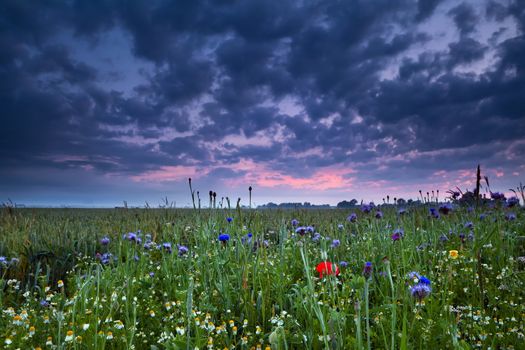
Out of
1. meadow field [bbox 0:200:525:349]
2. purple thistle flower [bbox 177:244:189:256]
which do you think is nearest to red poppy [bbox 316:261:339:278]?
meadow field [bbox 0:200:525:349]

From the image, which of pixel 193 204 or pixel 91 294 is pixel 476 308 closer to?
pixel 193 204

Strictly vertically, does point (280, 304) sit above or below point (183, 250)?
below

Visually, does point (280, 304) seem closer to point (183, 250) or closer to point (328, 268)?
point (328, 268)

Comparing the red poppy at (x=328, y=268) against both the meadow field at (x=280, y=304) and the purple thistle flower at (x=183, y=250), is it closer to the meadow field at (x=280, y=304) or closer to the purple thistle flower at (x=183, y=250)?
the meadow field at (x=280, y=304)

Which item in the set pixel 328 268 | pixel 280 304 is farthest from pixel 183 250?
pixel 328 268

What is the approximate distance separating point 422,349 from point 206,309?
1.99m

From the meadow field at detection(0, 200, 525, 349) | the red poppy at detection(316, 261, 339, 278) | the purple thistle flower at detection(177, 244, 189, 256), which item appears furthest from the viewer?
the purple thistle flower at detection(177, 244, 189, 256)

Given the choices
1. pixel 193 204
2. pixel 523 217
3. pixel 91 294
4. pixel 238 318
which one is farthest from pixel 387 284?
pixel 523 217

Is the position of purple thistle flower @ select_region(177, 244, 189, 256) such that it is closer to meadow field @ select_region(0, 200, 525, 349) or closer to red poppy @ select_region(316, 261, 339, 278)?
meadow field @ select_region(0, 200, 525, 349)

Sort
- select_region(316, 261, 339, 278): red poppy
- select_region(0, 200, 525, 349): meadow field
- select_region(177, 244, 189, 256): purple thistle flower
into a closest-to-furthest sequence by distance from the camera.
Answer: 1. select_region(316, 261, 339, 278): red poppy
2. select_region(0, 200, 525, 349): meadow field
3. select_region(177, 244, 189, 256): purple thistle flower

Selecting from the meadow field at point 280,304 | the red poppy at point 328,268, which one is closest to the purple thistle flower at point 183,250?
the meadow field at point 280,304

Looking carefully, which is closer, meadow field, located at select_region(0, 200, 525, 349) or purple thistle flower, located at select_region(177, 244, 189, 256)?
meadow field, located at select_region(0, 200, 525, 349)

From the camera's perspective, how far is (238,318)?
12.1ft

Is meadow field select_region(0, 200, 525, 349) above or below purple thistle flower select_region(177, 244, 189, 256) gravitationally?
below
